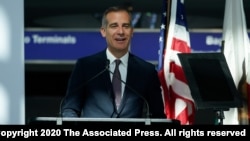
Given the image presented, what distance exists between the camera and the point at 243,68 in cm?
809

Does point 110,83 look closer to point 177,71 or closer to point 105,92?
point 105,92

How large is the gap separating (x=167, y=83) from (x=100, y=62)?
1.07 m

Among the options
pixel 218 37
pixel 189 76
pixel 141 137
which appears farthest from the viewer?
pixel 218 37

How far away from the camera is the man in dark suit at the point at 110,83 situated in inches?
275

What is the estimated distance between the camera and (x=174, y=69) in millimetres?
8117

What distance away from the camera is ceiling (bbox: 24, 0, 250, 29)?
10.9 m

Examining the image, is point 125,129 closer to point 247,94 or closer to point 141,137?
point 141,137

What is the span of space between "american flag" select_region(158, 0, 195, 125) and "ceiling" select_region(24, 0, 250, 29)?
8.60 feet

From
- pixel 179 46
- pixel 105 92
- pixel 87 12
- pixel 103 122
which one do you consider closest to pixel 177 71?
pixel 179 46

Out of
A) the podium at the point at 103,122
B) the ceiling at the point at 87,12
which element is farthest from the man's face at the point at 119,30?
the ceiling at the point at 87,12

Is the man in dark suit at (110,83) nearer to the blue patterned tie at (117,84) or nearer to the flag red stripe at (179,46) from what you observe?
the blue patterned tie at (117,84)

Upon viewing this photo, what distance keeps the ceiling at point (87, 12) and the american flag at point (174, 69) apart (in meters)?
2.62

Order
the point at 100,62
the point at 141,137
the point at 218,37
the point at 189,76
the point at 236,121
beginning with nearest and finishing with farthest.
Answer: the point at 141,137 < the point at 189,76 < the point at 100,62 < the point at 236,121 < the point at 218,37

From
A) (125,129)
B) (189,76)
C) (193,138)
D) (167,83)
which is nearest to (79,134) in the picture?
(125,129)
